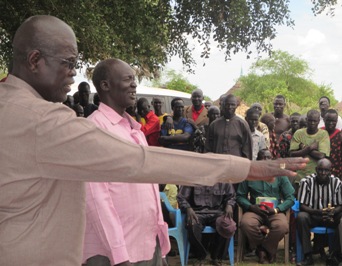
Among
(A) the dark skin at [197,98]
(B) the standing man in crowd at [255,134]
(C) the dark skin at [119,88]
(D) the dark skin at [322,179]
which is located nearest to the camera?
(C) the dark skin at [119,88]

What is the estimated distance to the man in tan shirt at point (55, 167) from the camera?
5.44ft

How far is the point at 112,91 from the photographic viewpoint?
9.88 feet

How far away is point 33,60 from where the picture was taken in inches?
72.1

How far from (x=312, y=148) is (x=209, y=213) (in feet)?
5.92

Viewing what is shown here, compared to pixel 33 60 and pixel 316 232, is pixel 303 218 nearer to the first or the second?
pixel 316 232

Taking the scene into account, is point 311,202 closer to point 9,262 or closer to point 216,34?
point 216,34

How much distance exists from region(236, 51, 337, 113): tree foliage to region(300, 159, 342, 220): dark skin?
34.8 metres

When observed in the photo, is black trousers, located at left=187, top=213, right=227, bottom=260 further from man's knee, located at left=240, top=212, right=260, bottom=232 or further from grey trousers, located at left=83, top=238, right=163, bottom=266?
grey trousers, located at left=83, top=238, right=163, bottom=266

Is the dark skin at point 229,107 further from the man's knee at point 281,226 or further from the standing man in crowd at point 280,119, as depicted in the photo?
the standing man in crowd at point 280,119

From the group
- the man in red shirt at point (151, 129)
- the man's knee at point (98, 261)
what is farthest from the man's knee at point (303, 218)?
the man's knee at point (98, 261)

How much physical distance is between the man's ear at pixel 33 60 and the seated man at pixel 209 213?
540 centimetres

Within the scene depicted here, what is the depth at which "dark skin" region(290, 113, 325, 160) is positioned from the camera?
7883mm

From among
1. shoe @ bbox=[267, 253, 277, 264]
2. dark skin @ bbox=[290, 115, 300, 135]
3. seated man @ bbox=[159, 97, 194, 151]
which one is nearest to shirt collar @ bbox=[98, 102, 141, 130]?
shoe @ bbox=[267, 253, 277, 264]

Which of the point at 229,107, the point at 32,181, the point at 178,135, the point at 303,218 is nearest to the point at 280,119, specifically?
the point at 229,107
